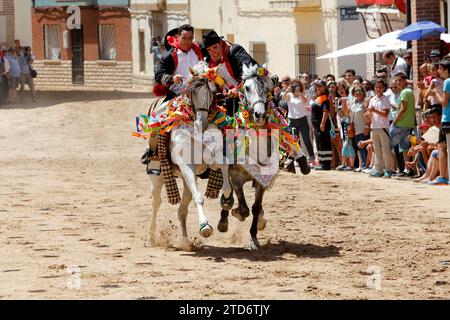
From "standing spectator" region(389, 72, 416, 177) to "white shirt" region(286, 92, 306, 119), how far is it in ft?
10.4

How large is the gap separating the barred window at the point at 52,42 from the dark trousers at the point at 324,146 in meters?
32.0

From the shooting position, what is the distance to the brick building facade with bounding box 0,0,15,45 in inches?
2133

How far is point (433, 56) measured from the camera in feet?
72.3

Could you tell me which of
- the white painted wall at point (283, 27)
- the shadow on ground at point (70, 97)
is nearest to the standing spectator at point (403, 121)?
the white painted wall at point (283, 27)

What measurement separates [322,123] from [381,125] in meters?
2.02

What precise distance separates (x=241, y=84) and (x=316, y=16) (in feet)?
75.3

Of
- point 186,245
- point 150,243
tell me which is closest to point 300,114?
point 150,243

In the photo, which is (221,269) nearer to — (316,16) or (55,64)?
(316,16)

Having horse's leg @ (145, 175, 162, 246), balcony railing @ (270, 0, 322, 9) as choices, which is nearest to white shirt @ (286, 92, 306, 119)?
horse's leg @ (145, 175, 162, 246)

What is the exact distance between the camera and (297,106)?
24219 mm

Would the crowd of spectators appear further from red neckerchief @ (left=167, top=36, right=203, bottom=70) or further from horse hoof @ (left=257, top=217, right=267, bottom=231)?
red neckerchief @ (left=167, top=36, right=203, bottom=70)

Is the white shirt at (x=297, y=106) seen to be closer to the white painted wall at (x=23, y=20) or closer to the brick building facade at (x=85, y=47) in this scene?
the brick building facade at (x=85, y=47)

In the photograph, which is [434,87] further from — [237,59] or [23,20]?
[23,20]

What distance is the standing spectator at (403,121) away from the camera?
20766 mm
